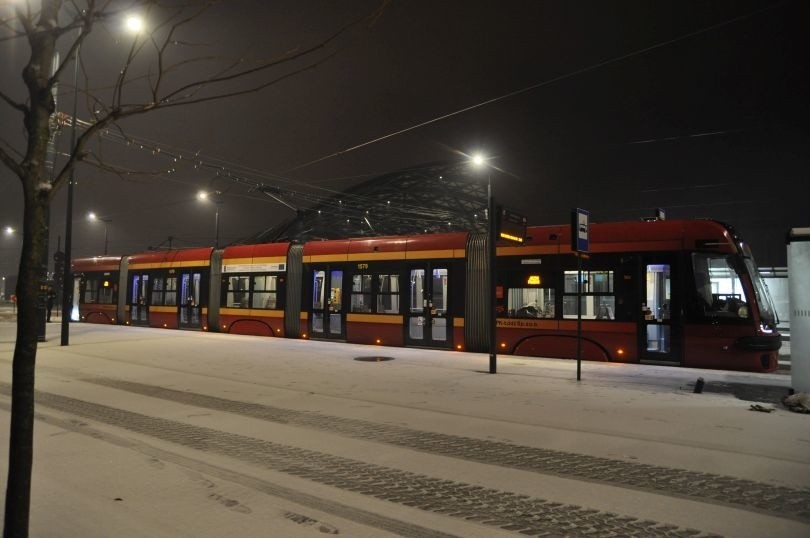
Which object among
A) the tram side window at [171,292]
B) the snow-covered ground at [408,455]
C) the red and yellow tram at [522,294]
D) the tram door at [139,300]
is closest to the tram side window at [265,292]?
the red and yellow tram at [522,294]

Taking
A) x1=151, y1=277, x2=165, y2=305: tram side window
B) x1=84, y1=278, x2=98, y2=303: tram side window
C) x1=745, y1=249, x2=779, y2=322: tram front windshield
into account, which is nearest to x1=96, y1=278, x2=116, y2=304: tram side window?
x1=84, y1=278, x2=98, y2=303: tram side window

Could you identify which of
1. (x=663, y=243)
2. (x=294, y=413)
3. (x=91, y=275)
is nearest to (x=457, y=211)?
(x=91, y=275)

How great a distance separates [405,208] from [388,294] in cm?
4810

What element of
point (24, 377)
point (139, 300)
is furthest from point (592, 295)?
point (139, 300)

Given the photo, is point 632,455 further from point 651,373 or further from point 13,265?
point 13,265

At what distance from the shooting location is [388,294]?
16875mm

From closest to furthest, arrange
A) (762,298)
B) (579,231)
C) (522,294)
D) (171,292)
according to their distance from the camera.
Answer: (579,231), (762,298), (522,294), (171,292)

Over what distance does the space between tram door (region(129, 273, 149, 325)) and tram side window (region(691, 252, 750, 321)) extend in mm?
21654

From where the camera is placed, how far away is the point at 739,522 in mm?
4090

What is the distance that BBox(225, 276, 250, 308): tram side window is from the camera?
20.8m

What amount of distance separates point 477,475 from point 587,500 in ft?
3.34

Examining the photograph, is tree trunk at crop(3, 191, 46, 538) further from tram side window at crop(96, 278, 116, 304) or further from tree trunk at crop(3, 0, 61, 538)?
tram side window at crop(96, 278, 116, 304)

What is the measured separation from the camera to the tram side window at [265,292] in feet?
65.2

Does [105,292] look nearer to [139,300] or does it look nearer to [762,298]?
[139,300]
